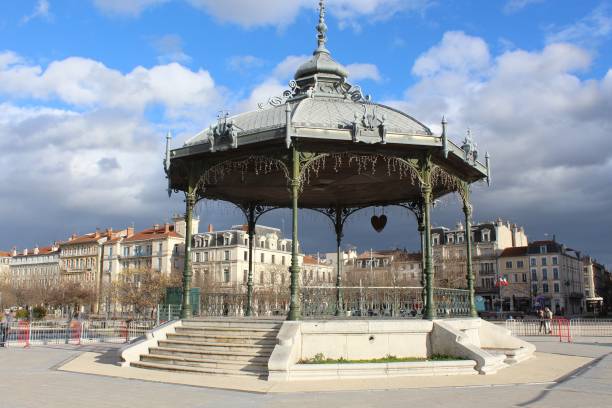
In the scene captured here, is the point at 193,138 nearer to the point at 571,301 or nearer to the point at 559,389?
the point at 559,389

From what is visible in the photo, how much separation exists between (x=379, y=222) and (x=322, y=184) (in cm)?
307

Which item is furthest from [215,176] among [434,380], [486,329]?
[486,329]

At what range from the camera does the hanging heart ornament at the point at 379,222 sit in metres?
22.9

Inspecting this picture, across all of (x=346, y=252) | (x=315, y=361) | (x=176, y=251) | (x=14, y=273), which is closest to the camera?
(x=315, y=361)

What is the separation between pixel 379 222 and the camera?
23141 millimetres

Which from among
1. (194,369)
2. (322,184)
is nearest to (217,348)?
(194,369)

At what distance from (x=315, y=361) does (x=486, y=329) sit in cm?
812

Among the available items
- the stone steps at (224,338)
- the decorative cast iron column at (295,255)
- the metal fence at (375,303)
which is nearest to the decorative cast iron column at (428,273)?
the metal fence at (375,303)

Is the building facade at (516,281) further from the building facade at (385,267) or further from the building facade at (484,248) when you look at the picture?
the building facade at (385,267)

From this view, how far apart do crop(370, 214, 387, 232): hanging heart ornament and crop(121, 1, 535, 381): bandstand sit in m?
1.74

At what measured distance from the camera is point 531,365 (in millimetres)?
16750

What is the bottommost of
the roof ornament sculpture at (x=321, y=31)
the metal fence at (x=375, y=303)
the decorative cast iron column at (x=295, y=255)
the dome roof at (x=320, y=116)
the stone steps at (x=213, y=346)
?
the stone steps at (x=213, y=346)

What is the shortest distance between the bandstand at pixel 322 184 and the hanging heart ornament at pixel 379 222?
174 centimetres

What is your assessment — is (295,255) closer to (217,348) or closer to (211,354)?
(217,348)
